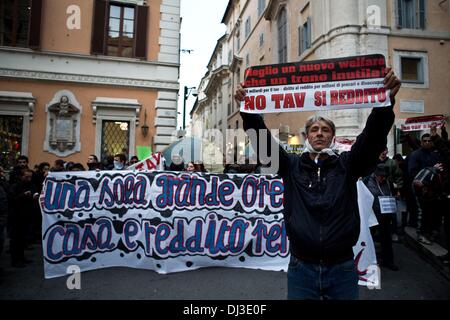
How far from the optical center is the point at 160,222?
17.1 ft

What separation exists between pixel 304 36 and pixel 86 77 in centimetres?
1197

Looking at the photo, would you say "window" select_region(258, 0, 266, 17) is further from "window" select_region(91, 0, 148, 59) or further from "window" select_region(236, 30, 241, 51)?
"window" select_region(91, 0, 148, 59)

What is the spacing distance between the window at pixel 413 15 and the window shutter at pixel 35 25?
624 inches

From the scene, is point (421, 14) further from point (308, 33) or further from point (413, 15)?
point (308, 33)

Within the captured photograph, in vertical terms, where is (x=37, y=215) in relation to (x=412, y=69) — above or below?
below

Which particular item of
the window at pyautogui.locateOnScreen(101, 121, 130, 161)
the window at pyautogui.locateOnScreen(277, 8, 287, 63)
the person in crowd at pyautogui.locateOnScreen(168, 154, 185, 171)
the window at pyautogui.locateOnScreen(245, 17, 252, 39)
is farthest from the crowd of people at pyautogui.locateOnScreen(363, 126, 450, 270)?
the window at pyautogui.locateOnScreen(245, 17, 252, 39)

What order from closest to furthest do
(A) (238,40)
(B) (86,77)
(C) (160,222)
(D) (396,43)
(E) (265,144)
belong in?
(E) (265,144) → (C) (160,222) → (B) (86,77) → (D) (396,43) → (A) (238,40)

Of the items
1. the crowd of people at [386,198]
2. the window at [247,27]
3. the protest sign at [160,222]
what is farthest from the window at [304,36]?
the protest sign at [160,222]

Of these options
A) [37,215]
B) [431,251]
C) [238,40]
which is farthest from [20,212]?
[238,40]

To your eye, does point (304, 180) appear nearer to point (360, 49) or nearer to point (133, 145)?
point (133, 145)

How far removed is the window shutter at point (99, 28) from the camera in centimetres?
1261

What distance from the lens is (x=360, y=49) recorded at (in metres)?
14.2

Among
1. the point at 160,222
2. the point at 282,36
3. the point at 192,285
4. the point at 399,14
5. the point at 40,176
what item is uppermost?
the point at 282,36

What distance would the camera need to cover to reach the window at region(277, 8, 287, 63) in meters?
20.9
